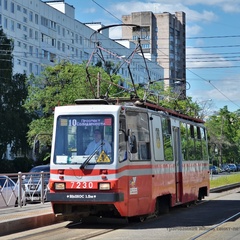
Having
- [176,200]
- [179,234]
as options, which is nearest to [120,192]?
[179,234]

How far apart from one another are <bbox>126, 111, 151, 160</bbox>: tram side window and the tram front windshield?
771 mm

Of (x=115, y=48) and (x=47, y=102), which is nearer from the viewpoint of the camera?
(x=47, y=102)

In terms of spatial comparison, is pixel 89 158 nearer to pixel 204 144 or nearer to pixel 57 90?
pixel 204 144

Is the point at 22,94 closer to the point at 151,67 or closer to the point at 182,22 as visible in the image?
the point at 151,67

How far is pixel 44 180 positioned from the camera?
20.8 meters

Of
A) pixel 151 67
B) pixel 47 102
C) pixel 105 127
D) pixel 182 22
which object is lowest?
pixel 105 127

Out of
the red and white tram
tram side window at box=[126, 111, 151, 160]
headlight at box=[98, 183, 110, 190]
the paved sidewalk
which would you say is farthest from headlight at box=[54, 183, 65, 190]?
tram side window at box=[126, 111, 151, 160]

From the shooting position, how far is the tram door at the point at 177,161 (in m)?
18.8

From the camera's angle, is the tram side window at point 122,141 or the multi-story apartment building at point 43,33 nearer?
the tram side window at point 122,141

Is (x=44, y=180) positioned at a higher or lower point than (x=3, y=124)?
lower

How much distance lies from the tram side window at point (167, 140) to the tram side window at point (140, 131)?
1.72 meters

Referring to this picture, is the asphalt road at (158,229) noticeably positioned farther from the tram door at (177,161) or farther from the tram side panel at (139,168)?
the tram door at (177,161)

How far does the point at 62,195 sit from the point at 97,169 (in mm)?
1091

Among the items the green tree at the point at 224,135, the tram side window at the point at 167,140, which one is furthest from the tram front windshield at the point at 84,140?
the green tree at the point at 224,135
